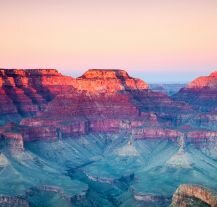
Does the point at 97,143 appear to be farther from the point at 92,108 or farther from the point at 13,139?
the point at 13,139

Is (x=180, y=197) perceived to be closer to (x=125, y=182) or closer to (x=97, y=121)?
(x=125, y=182)

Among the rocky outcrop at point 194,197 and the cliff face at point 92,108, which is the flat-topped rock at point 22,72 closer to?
the cliff face at point 92,108

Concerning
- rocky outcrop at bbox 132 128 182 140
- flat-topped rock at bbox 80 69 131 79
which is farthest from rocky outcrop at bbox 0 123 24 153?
flat-topped rock at bbox 80 69 131 79

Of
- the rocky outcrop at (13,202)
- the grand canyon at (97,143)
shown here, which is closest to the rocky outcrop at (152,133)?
the grand canyon at (97,143)

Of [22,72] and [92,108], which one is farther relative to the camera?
[22,72]

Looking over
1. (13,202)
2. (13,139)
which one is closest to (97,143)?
(13,139)

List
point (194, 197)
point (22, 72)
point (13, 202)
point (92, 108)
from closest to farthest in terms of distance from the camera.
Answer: point (194, 197) < point (13, 202) < point (92, 108) < point (22, 72)

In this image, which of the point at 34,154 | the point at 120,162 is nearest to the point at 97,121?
the point at 120,162
